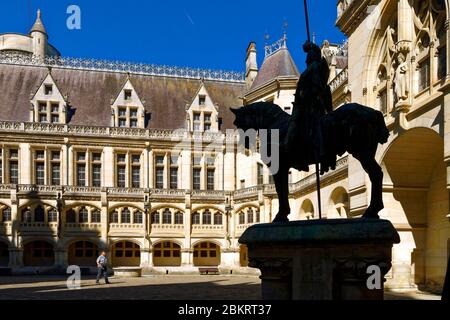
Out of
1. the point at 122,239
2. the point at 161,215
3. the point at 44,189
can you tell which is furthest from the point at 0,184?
the point at 161,215

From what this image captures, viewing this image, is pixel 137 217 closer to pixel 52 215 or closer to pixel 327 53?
pixel 52 215

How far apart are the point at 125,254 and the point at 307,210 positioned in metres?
16.9

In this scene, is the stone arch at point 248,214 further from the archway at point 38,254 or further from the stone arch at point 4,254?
the stone arch at point 4,254

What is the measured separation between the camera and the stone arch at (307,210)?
34000mm

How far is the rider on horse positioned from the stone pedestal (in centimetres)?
111

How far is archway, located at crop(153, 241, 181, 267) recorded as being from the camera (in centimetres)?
4219

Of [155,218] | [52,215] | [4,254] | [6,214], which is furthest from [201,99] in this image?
[4,254]

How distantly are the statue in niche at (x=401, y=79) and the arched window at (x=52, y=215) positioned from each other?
30982mm

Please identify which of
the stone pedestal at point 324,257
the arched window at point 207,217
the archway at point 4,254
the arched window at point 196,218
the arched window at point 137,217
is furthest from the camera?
the arched window at point 207,217

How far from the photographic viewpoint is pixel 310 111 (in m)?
6.82

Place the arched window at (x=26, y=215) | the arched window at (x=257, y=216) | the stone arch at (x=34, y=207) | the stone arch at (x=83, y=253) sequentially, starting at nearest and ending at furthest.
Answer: the stone arch at (x=34, y=207) → the arched window at (x=26, y=215) → the arched window at (x=257, y=216) → the stone arch at (x=83, y=253)

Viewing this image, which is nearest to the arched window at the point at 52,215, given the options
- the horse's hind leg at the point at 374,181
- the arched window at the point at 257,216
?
the arched window at the point at 257,216

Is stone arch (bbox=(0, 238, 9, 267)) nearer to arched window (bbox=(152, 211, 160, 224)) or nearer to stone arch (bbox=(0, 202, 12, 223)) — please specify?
stone arch (bbox=(0, 202, 12, 223))

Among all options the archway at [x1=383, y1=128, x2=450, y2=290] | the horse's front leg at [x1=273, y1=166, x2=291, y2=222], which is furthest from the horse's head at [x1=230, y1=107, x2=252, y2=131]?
the archway at [x1=383, y1=128, x2=450, y2=290]
